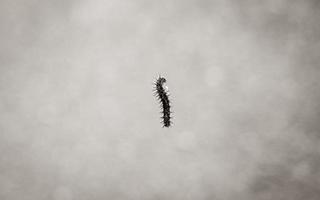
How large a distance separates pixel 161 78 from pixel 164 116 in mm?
3418

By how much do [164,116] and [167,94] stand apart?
210 centimetres

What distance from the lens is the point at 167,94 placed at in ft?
128

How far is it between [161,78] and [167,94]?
1413mm

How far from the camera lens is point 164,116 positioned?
40.2 metres

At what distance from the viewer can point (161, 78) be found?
3847 cm
